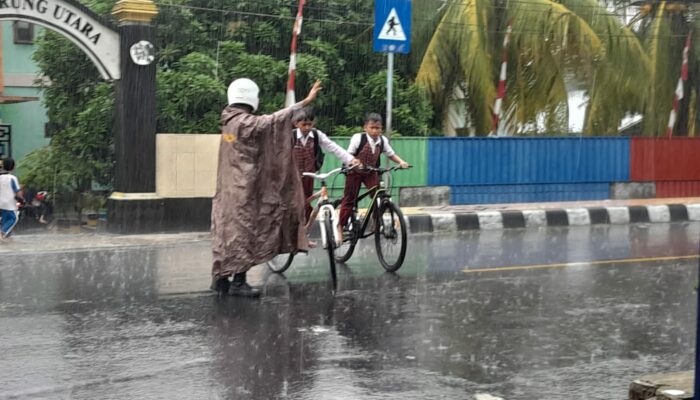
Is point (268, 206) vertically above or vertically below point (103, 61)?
below

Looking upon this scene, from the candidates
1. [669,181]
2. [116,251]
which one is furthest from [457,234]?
[669,181]

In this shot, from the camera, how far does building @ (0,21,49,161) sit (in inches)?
852

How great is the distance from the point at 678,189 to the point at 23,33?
604 inches

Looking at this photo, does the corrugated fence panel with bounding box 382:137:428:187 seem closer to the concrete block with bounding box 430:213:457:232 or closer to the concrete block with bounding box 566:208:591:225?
the concrete block with bounding box 430:213:457:232

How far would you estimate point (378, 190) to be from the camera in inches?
359

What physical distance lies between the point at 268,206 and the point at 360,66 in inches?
373

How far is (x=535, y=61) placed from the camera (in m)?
17.1

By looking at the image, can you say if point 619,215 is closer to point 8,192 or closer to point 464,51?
point 464,51

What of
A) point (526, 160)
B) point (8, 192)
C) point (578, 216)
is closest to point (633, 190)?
point (526, 160)

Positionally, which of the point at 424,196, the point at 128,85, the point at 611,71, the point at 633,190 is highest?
the point at 611,71

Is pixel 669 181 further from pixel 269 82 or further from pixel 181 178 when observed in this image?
pixel 181 178

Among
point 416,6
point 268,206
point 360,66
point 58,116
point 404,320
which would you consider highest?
point 416,6

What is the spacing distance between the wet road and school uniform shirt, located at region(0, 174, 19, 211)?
1.97 m

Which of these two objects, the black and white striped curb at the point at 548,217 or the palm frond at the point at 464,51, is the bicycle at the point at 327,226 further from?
the palm frond at the point at 464,51
